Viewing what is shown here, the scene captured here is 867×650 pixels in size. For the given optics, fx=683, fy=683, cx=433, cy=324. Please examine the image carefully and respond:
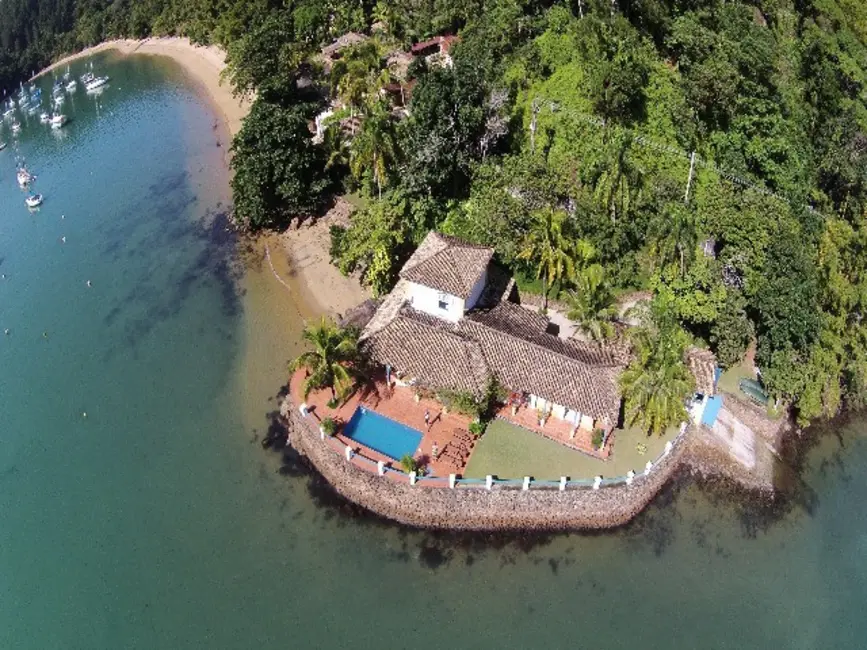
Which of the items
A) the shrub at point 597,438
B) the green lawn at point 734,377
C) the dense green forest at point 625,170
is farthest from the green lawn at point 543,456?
the dense green forest at point 625,170

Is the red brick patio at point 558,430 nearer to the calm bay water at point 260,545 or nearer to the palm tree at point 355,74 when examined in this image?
the calm bay water at point 260,545

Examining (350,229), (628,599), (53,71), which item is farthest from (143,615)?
(53,71)

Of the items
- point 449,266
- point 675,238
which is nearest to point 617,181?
point 675,238

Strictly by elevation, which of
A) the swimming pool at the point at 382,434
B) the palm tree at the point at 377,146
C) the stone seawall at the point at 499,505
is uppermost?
the palm tree at the point at 377,146

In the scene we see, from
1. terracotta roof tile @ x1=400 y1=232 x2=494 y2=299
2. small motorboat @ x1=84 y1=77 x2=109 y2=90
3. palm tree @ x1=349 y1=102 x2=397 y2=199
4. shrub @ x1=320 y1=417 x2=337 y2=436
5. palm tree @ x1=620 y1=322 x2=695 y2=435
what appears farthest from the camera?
small motorboat @ x1=84 y1=77 x2=109 y2=90

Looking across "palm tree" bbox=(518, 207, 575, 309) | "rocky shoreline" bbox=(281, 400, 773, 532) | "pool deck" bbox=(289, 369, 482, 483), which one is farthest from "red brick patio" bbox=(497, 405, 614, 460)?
"palm tree" bbox=(518, 207, 575, 309)

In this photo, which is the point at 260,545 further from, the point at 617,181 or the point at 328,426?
the point at 617,181

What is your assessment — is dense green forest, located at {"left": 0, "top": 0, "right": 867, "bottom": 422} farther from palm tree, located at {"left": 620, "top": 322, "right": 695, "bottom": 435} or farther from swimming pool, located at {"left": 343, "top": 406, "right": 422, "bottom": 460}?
swimming pool, located at {"left": 343, "top": 406, "right": 422, "bottom": 460}
